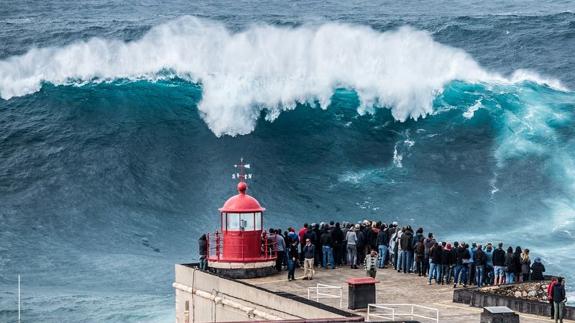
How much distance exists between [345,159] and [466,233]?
831 centimetres

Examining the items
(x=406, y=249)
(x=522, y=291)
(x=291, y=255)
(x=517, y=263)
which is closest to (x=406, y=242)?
(x=406, y=249)

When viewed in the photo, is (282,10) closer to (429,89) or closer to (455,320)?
(429,89)

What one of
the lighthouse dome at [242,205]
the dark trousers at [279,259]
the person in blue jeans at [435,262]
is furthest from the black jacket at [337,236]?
the person in blue jeans at [435,262]

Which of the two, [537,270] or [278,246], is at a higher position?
[278,246]

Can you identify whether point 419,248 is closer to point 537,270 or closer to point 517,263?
point 517,263

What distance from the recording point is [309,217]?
153 feet

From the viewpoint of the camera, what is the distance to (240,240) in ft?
116

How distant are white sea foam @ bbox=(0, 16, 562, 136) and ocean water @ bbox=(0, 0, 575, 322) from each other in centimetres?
10

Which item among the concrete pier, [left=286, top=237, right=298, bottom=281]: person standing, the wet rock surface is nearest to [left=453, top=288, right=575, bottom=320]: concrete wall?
the concrete pier

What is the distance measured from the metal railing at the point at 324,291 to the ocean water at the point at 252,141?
6.86 meters

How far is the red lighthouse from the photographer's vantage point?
35.2 meters

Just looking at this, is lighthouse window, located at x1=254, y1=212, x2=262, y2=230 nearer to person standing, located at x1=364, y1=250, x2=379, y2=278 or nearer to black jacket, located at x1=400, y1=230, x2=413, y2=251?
person standing, located at x1=364, y1=250, x2=379, y2=278

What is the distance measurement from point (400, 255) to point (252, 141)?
18.1m

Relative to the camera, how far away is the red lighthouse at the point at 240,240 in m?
35.2
